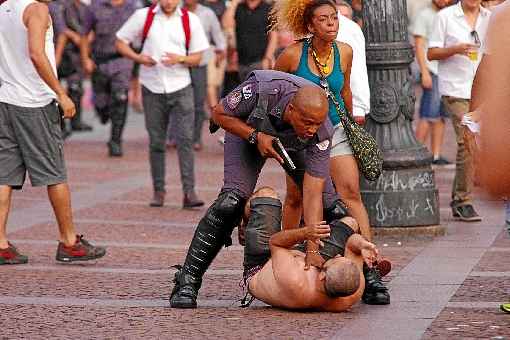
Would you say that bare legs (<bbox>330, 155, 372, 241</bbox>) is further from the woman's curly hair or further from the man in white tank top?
the man in white tank top

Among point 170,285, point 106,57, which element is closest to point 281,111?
point 170,285

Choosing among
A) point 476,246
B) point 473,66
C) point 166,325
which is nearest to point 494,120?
point 166,325

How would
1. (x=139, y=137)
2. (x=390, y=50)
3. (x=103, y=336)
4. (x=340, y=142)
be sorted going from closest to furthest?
(x=103, y=336)
(x=340, y=142)
(x=390, y=50)
(x=139, y=137)

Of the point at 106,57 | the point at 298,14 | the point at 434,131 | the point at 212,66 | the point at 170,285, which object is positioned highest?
the point at 298,14

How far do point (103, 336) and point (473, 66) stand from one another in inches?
232

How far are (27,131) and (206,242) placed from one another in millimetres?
2146

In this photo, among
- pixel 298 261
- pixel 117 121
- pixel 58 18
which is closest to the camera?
pixel 298 261

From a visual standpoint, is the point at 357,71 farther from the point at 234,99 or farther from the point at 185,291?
the point at 185,291

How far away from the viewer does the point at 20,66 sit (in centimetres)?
972

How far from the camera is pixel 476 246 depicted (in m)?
10.3

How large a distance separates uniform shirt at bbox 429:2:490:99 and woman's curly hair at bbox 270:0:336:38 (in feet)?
12.2

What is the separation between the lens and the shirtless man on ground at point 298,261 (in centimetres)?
754

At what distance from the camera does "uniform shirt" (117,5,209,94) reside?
12.9m

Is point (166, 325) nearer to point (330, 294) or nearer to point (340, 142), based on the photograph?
point (330, 294)
